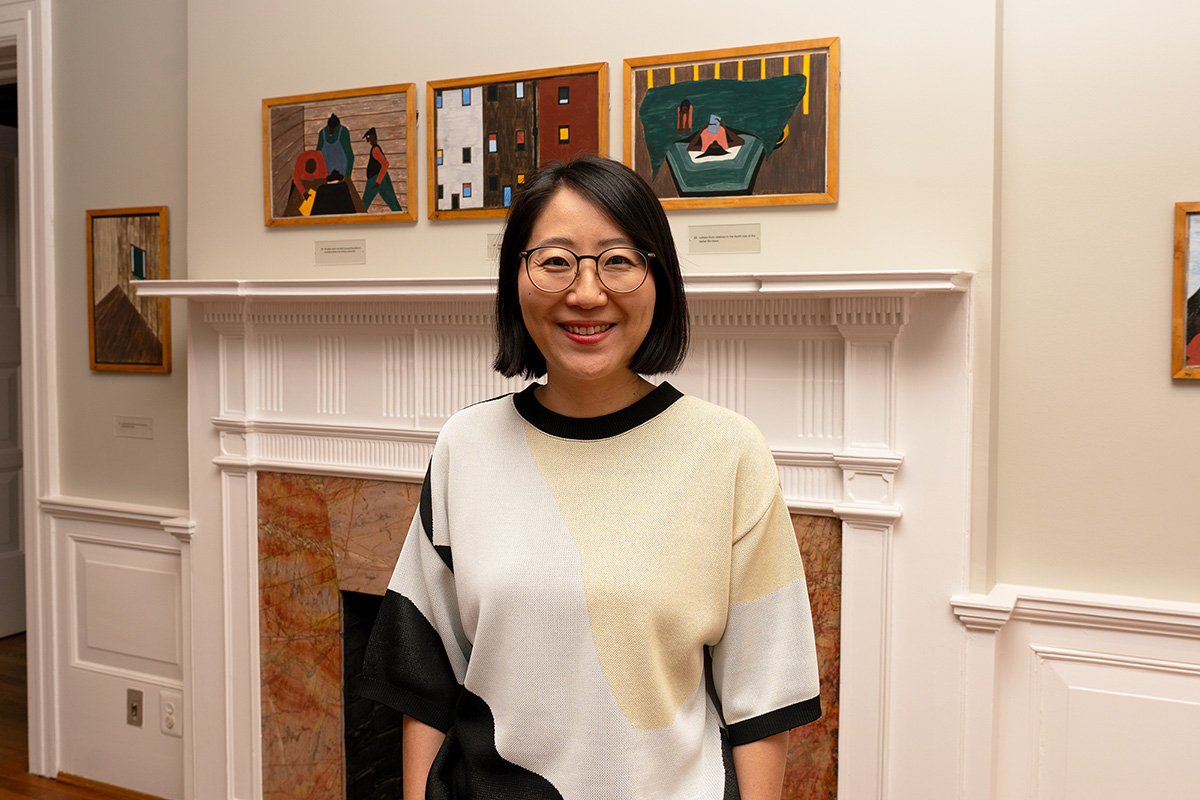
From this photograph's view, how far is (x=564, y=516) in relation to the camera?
3.84 feet

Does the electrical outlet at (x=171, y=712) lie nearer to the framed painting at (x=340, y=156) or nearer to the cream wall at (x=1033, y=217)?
the framed painting at (x=340, y=156)

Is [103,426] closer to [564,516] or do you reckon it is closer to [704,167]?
[704,167]

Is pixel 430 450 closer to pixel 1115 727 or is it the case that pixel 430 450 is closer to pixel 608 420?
pixel 608 420

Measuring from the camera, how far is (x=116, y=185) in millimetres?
3557

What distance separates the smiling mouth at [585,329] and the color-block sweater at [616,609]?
0.39ft

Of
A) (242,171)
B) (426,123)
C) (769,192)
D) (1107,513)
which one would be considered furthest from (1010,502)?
(242,171)

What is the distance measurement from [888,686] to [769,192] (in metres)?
1.32

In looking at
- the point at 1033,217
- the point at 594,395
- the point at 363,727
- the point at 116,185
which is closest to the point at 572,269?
the point at 594,395

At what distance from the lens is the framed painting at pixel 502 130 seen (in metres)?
2.70

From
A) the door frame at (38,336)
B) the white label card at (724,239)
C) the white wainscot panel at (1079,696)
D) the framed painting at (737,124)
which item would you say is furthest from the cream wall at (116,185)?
the white wainscot panel at (1079,696)

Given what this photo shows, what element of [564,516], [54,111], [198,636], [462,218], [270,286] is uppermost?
[54,111]

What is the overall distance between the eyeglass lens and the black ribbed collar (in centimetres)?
16

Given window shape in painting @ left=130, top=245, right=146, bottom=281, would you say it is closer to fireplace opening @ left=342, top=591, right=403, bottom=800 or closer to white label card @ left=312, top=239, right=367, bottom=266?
white label card @ left=312, top=239, right=367, bottom=266

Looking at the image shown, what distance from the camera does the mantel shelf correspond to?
2.26 metres
